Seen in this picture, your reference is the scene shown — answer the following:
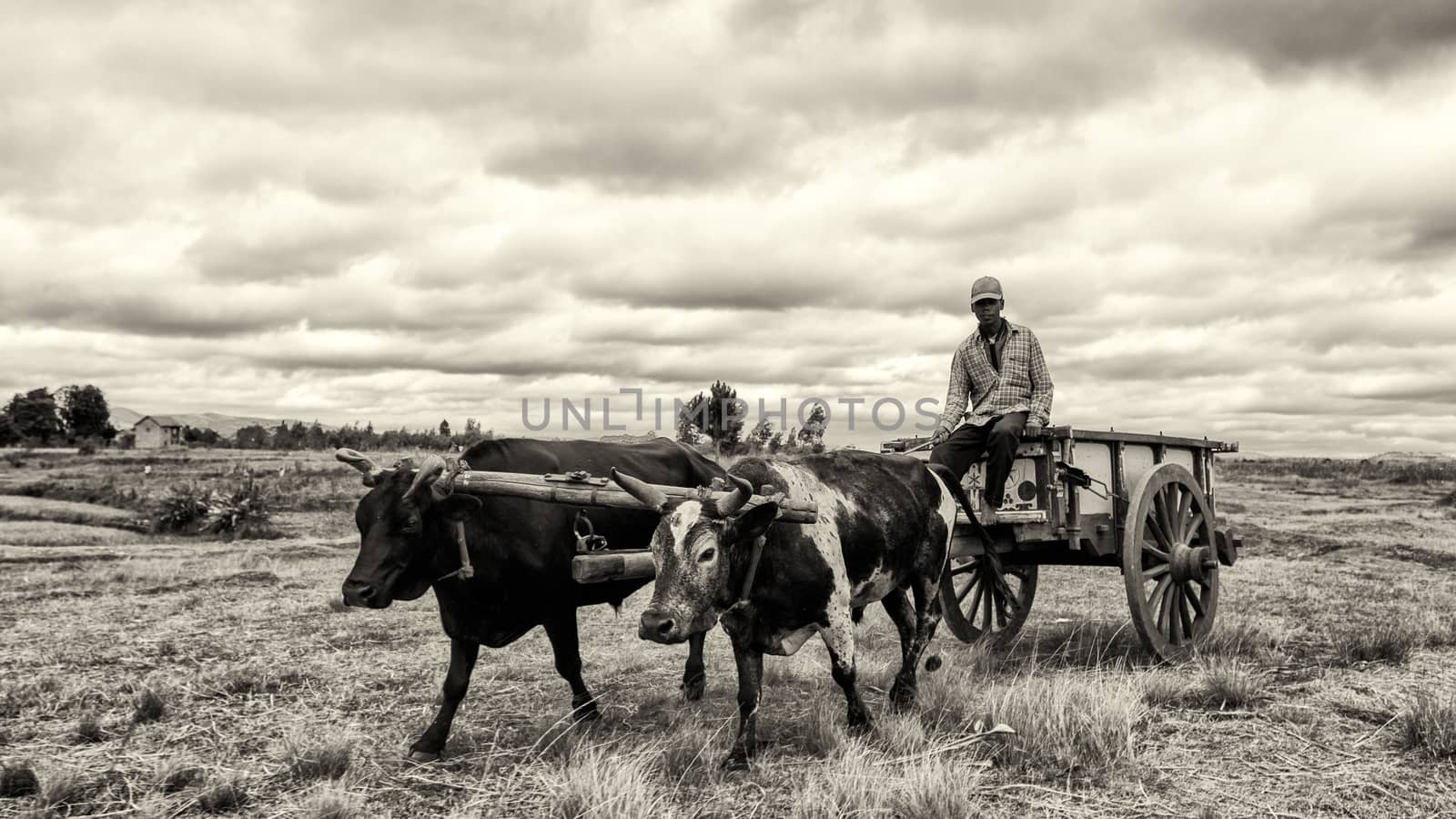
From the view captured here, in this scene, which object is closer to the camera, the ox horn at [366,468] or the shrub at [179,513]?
the ox horn at [366,468]

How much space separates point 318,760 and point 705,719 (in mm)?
2283

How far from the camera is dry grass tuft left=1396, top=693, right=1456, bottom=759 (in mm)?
5031

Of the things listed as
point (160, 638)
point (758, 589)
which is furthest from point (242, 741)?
point (160, 638)

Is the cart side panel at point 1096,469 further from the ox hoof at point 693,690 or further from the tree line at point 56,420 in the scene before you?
the tree line at point 56,420

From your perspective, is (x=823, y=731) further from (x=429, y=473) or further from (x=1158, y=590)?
(x=1158, y=590)

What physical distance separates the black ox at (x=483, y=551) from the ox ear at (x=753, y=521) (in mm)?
1021

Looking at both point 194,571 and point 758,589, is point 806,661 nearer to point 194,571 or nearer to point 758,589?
point 758,589

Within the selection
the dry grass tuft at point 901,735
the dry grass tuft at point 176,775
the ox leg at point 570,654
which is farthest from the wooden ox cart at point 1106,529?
the dry grass tuft at point 176,775

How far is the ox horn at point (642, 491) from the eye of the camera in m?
4.88

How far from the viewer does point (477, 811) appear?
14.3 ft

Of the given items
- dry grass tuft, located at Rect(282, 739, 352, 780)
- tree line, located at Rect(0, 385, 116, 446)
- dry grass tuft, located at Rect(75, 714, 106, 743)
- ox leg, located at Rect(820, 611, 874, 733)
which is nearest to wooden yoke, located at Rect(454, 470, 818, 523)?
ox leg, located at Rect(820, 611, 874, 733)

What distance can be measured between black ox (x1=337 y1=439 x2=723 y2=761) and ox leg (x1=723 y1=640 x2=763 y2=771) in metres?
0.82

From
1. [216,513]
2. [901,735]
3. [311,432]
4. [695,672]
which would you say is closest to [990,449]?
[901,735]

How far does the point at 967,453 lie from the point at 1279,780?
10.4 ft
